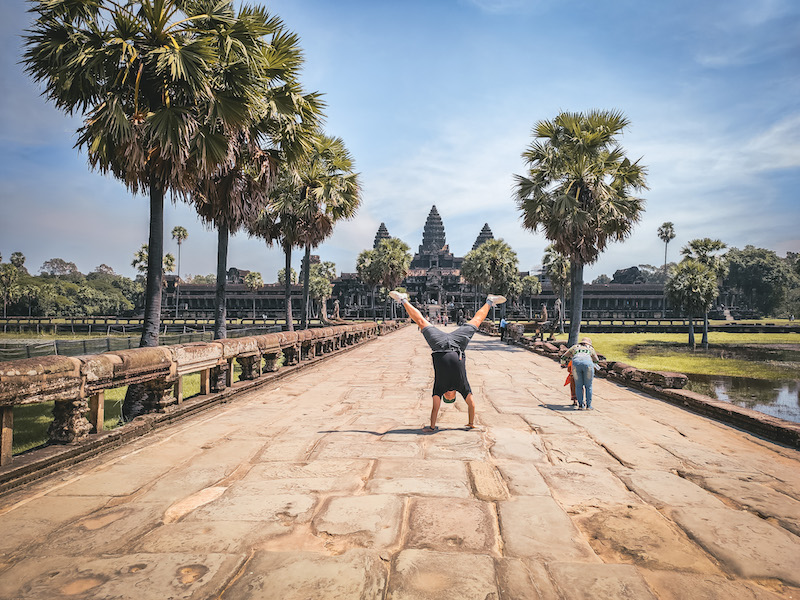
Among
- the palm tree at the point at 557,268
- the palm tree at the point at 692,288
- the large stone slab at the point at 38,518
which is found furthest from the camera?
the palm tree at the point at 557,268

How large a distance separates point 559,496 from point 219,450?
3069 millimetres

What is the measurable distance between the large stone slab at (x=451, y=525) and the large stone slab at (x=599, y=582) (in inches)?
15.7

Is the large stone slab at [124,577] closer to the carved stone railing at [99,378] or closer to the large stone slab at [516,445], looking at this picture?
the carved stone railing at [99,378]

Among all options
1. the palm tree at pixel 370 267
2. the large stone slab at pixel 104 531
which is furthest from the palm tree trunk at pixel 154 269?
the palm tree at pixel 370 267

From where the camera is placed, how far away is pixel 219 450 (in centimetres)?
459

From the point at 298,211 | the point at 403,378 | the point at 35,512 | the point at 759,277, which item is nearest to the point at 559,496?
the point at 35,512

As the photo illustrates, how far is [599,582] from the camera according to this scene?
2324 mm

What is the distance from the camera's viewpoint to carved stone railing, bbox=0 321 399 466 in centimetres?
366

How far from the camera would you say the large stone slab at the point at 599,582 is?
2215 mm

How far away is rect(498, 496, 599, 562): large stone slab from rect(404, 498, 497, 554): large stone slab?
0.34ft

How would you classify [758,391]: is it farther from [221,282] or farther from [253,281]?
[253,281]

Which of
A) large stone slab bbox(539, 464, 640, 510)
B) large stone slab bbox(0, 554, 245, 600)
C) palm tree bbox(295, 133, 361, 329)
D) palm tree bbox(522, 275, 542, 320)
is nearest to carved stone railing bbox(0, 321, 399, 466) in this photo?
large stone slab bbox(0, 554, 245, 600)

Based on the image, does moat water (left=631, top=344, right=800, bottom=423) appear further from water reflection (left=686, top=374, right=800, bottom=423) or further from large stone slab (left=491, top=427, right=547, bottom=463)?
large stone slab (left=491, top=427, right=547, bottom=463)

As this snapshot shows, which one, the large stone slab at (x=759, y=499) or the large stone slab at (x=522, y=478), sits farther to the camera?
the large stone slab at (x=522, y=478)
